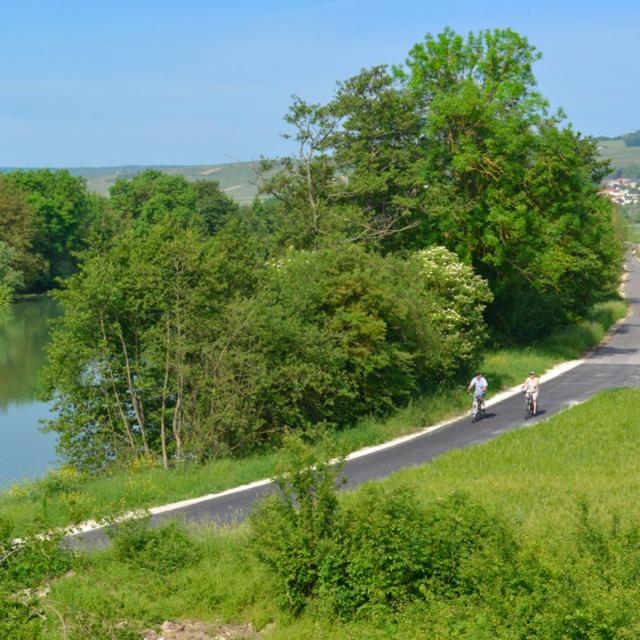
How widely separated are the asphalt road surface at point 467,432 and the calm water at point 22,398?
27.6ft

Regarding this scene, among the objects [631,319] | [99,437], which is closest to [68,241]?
[631,319]

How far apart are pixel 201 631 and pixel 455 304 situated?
23.3m

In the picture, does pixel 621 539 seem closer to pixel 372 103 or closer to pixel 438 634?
pixel 438 634

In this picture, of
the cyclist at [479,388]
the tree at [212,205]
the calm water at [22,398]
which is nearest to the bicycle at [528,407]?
the cyclist at [479,388]

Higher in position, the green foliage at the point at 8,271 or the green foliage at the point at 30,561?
the green foliage at the point at 8,271

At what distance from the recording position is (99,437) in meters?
27.5

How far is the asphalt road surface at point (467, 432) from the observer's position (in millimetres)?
21297

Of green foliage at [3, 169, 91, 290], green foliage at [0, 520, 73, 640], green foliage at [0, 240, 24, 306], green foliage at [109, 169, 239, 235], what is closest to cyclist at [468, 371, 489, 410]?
green foliage at [0, 520, 73, 640]

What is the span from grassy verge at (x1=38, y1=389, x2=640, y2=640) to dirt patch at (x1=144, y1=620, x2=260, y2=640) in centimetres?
19

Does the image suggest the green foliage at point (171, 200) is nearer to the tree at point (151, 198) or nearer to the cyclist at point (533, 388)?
the tree at point (151, 198)

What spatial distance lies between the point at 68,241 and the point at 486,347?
209 feet

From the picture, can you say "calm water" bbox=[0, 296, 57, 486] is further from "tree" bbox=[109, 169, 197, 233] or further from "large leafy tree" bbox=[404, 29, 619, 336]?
"tree" bbox=[109, 169, 197, 233]

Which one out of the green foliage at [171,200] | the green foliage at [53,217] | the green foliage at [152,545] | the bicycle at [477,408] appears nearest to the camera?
the green foliage at [152,545]

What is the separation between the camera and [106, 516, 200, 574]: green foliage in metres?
16.0
